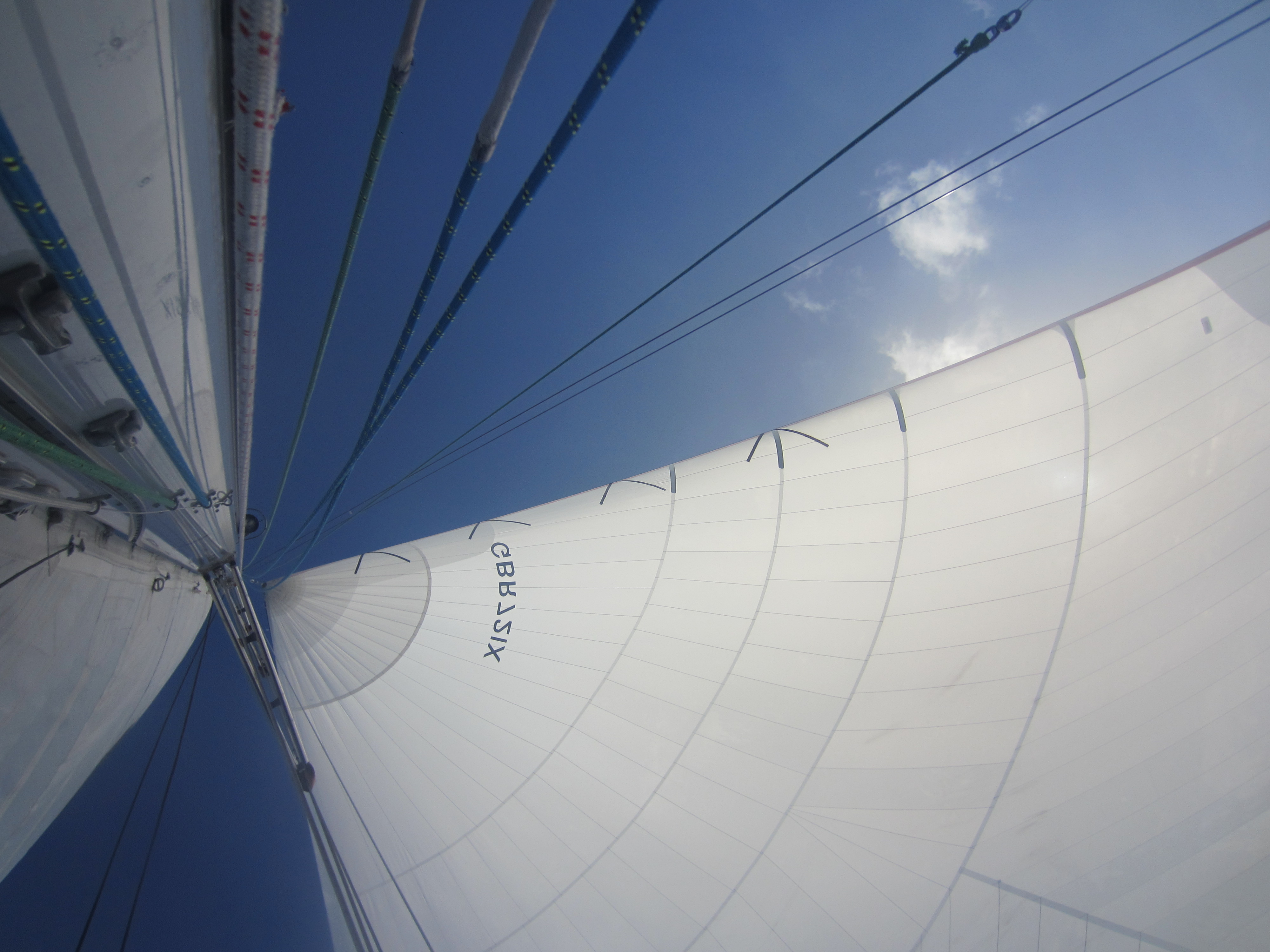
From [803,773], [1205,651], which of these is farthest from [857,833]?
[1205,651]

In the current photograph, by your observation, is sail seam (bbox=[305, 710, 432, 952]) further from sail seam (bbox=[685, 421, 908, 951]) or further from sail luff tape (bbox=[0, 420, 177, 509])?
sail luff tape (bbox=[0, 420, 177, 509])

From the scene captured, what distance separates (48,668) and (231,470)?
4.17ft

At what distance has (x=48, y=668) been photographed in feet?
8.82

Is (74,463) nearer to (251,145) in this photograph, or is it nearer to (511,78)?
(251,145)

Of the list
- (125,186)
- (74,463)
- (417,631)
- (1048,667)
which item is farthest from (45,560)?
(1048,667)

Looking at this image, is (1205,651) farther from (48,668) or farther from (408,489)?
(48,668)

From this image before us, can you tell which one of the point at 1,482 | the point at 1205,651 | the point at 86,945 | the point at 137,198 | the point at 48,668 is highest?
the point at 1205,651

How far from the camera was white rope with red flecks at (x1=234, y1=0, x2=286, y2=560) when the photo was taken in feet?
3.43

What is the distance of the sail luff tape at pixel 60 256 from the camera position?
984 millimetres

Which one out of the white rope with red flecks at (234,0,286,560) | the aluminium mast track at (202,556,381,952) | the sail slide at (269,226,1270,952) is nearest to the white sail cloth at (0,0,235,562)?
the white rope with red flecks at (234,0,286,560)

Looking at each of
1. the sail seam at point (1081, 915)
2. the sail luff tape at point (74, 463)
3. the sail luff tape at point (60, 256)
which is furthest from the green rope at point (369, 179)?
the sail seam at point (1081, 915)

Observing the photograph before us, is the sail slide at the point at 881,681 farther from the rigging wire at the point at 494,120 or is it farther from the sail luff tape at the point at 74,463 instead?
the rigging wire at the point at 494,120

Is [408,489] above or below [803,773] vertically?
above

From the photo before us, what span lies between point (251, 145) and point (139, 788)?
6274 millimetres
